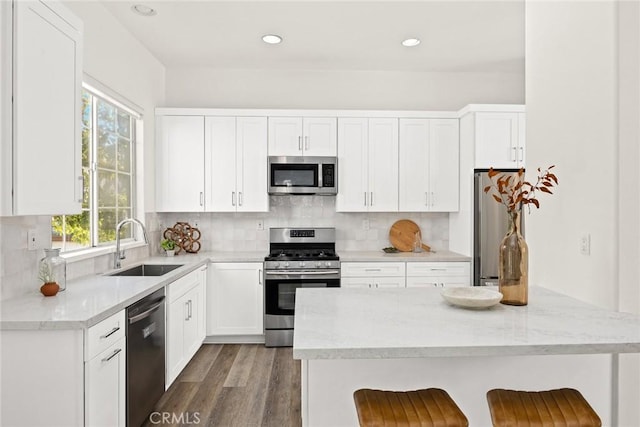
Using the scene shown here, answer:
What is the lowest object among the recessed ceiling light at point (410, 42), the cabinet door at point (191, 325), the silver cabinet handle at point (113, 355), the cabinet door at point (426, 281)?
the cabinet door at point (191, 325)

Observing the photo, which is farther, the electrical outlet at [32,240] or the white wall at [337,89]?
the white wall at [337,89]

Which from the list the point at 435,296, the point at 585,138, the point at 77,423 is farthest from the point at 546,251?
the point at 77,423

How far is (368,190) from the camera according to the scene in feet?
14.1

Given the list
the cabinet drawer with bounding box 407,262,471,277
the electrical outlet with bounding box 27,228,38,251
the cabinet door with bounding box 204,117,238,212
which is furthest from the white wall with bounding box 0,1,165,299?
the cabinet drawer with bounding box 407,262,471,277

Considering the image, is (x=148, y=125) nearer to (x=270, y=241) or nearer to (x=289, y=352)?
(x=270, y=241)

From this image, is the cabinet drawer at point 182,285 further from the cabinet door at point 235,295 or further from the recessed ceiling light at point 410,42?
the recessed ceiling light at point 410,42

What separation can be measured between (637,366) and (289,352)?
279 centimetres

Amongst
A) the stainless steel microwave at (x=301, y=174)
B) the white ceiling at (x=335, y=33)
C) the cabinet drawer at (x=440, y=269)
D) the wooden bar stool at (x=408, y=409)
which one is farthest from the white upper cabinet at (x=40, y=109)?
the cabinet drawer at (x=440, y=269)

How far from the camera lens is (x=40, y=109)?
193cm

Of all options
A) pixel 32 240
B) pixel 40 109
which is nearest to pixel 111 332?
pixel 32 240

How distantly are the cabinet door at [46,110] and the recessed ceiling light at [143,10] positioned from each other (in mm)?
1026

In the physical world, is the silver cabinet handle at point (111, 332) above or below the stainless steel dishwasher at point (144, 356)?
above

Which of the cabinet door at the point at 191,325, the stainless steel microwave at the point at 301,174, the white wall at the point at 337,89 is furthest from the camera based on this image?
the white wall at the point at 337,89

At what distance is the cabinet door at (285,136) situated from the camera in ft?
13.9
